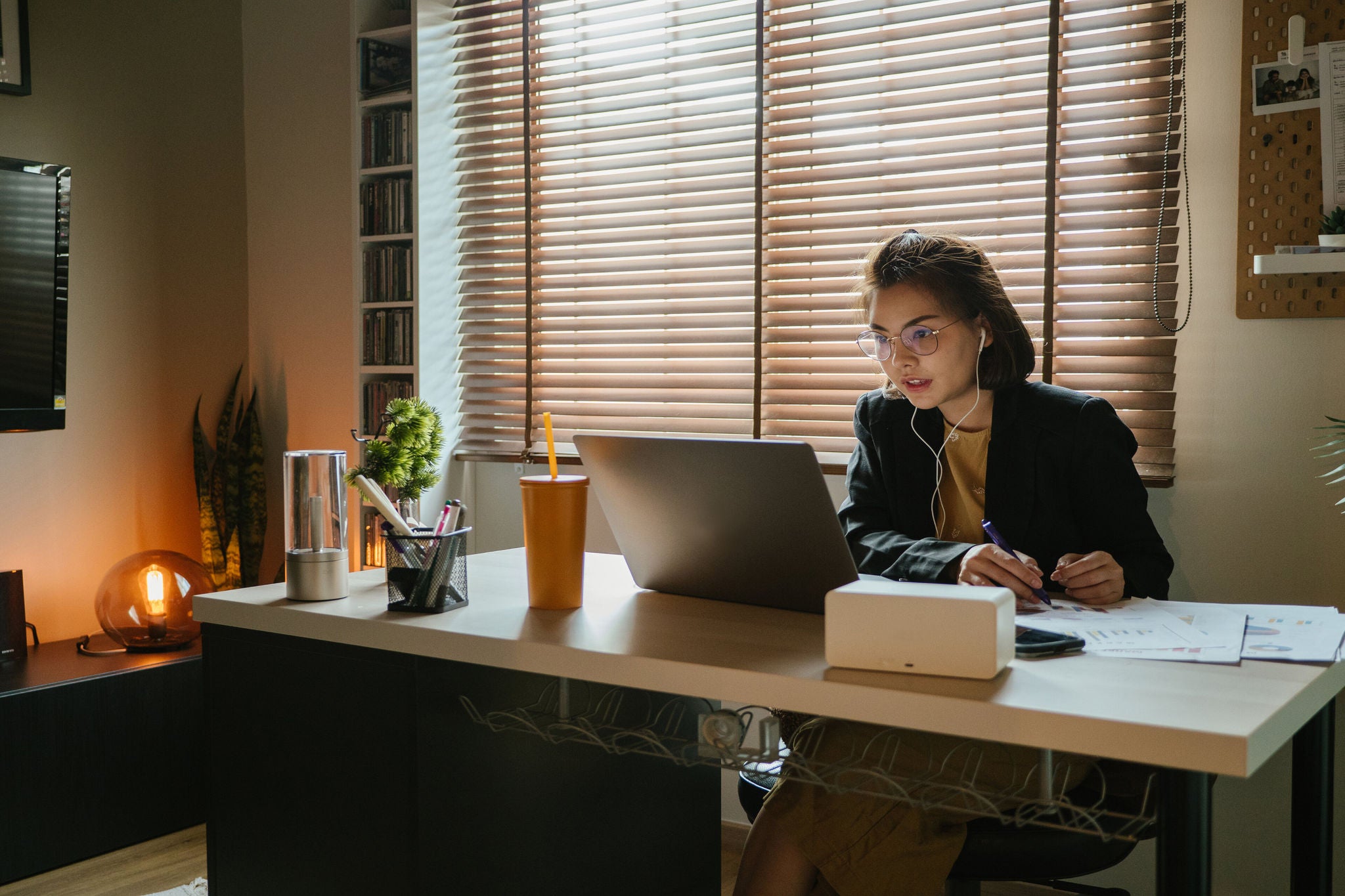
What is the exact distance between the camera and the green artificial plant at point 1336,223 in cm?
203

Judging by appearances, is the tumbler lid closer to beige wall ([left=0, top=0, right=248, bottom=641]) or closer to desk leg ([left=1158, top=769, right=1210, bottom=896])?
desk leg ([left=1158, top=769, right=1210, bottom=896])

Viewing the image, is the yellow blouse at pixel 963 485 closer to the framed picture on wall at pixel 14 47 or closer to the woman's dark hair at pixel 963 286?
the woman's dark hair at pixel 963 286

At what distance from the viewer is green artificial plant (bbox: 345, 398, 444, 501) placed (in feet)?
6.09

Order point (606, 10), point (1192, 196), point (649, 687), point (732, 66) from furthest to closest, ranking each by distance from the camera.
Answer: point (606, 10) < point (732, 66) < point (1192, 196) < point (649, 687)

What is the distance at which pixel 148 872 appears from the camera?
2584 millimetres

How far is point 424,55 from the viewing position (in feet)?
10.4

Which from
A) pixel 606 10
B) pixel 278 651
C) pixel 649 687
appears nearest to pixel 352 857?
pixel 278 651

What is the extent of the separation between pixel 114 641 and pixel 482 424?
1.13 meters

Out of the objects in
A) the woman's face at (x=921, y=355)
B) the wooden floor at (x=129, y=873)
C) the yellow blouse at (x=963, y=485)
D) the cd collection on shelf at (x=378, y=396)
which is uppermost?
the woman's face at (x=921, y=355)

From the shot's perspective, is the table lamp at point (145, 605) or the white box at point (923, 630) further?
the table lamp at point (145, 605)

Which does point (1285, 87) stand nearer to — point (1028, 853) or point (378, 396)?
point (1028, 853)

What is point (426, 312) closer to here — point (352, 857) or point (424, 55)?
point (424, 55)

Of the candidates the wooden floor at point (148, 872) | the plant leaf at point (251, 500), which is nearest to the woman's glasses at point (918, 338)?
the wooden floor at point (148, 872)

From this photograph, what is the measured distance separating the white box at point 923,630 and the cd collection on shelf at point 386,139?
2457mm
